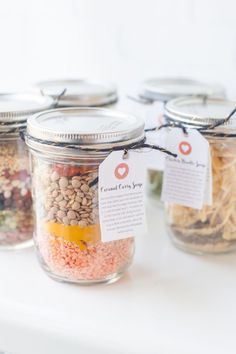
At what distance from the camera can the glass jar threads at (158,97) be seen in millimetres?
862

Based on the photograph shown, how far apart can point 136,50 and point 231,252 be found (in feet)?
1.74

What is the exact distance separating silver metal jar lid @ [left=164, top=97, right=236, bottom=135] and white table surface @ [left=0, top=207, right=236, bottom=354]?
0.21 m

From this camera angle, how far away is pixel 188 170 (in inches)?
29.5

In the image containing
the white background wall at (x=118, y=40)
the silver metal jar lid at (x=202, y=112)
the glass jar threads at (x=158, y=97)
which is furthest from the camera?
the white background wall at (x=118, y=40)

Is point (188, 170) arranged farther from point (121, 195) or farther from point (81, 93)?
point (81, 93)

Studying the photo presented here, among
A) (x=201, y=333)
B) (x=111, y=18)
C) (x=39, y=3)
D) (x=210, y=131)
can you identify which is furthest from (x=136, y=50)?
(x=201, y=333)

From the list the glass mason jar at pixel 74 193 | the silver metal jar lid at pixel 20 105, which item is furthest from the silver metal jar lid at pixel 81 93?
the glass mason jar at pixel 74 193

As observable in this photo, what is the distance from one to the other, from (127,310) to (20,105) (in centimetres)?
35

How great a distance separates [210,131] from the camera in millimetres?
718

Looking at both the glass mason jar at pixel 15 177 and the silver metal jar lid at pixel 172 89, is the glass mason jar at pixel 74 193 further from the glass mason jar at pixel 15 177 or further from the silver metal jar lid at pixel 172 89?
the silver metal jar lid at pixel 172 89

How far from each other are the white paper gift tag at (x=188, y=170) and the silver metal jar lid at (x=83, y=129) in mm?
77

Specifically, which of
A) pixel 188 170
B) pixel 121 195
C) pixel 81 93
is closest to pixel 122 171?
pixel 121 195

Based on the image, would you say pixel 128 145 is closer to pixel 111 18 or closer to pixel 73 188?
pixel 73 188

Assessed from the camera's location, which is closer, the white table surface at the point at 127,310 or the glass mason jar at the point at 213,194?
the white table surface at the point at 127,310
